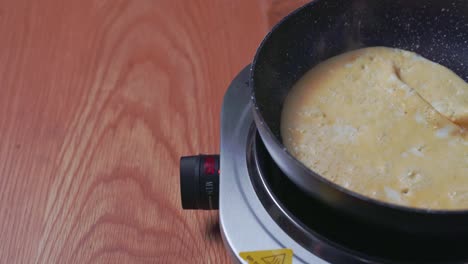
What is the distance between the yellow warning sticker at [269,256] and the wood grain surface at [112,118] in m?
0.15

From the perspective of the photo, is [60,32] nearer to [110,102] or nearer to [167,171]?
[110,102]

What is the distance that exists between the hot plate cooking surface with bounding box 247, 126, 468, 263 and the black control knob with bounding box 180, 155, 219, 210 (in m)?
0.06

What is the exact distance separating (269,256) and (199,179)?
16cm

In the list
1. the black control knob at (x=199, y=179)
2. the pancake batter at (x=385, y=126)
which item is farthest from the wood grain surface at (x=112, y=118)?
the pancake batter at (x=385, y=126)

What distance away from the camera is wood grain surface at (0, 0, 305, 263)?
82 centimetres

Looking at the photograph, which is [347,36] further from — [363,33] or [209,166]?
[209,166]

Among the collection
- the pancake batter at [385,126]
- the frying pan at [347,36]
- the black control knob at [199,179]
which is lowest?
the black control knob at [199,179]

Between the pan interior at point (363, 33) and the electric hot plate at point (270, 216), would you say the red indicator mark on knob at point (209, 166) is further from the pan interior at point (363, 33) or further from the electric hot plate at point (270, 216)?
the pan interior at point (363, 33)

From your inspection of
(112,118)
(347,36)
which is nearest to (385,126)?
(347,36)

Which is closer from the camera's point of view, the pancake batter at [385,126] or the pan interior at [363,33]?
the pancake batter at [385,126]

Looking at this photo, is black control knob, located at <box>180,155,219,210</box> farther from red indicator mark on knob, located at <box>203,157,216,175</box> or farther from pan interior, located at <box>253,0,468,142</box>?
pan interior, located at <box>253,0,468,142</box>

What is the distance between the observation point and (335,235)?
26.2 inches

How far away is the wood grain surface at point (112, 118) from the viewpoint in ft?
2.69

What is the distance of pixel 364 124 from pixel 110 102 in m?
0.47
